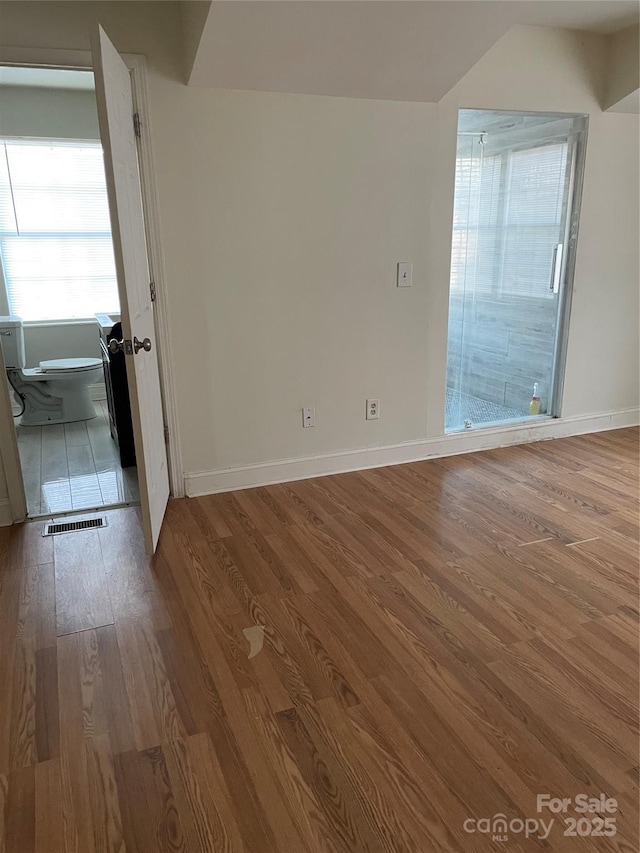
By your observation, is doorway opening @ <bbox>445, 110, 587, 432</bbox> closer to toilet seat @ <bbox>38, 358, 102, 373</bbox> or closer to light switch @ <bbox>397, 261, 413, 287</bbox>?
light switch @ <bbox>397, 261, 413, 287</bbox>

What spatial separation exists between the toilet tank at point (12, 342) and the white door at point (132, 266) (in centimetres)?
219

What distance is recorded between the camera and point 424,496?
315 centimetres

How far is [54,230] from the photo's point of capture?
17.0ft

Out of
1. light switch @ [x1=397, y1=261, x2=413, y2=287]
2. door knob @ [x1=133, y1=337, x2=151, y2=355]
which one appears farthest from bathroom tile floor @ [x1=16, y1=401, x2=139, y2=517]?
light switch @ [x1=397, y1=261, x2=413, y2=287]

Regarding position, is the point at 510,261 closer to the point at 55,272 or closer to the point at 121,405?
the point at 121,405

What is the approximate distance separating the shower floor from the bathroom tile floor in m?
1.96

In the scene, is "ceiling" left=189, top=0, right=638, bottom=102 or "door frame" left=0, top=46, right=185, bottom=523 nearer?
"ceiling" left=189, top=0, right=638, bottom=102

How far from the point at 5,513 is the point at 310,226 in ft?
6.84

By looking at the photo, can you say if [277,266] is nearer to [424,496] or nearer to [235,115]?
[235,115]

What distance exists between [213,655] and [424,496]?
1.56m

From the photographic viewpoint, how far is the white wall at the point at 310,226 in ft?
9.20

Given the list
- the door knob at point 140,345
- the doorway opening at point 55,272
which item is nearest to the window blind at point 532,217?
the door knob at point 140,345

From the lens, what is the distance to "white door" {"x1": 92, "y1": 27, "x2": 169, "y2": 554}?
214 centimetres

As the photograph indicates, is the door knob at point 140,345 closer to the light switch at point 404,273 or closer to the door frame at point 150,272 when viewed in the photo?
the door frame at point 150,272
